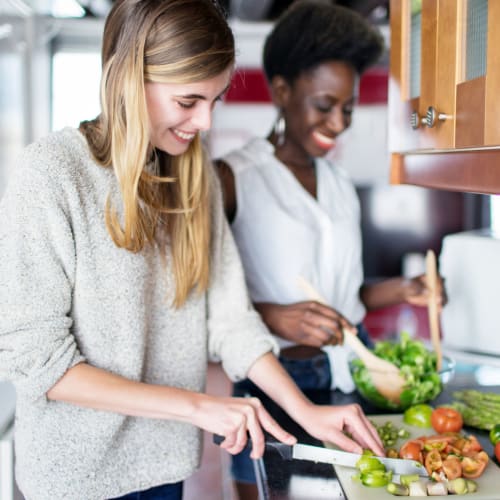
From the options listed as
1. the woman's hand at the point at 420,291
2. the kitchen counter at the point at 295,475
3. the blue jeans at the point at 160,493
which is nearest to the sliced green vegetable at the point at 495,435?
the kitchen counter at the point at 295,475

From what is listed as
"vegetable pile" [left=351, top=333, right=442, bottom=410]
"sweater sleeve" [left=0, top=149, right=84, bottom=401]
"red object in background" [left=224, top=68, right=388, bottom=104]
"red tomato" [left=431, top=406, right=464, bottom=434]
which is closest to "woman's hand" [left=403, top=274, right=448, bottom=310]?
"vegetable pile" [left=351, top=333, right=442, bottom=410]

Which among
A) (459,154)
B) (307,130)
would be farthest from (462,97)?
(307,130)

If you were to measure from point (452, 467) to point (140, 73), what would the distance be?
75 cm

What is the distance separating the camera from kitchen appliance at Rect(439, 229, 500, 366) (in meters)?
1.57

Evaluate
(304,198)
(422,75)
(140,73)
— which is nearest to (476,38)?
(422,75)

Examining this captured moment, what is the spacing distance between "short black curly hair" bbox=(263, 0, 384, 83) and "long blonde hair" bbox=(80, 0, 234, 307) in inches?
20.3

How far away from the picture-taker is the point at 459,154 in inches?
41.5

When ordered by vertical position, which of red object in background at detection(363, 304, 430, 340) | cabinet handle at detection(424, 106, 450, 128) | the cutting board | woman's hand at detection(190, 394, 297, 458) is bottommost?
red object in background at detection(363, 304, 430, 340)

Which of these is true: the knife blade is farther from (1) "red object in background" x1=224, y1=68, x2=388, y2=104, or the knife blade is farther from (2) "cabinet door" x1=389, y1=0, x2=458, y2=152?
(1) "red object in background" x1=224, y1=68, x2=388, y2=104

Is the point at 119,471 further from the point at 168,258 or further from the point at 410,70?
the point at 410,70

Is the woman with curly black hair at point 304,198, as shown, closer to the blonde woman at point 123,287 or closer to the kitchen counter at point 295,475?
the kitchen counter at point 295,475

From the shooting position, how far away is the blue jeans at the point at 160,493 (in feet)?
3.87

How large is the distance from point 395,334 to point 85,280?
304 cm

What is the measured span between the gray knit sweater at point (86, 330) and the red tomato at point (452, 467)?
359mm
